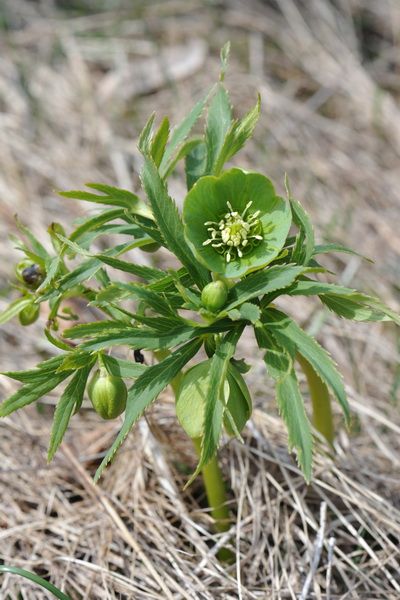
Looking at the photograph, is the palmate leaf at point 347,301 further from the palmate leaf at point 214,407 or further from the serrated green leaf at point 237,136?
the serrated green leaf at point 237,136

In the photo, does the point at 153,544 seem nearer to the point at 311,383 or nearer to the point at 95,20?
the point at 311,383

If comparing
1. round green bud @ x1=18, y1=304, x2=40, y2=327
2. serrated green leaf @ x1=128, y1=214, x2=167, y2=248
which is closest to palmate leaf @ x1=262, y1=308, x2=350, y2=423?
serrated green leaf @ x1=128, y1=214, x2=167, y2=248

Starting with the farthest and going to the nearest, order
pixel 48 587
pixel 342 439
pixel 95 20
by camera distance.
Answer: pixel 95 20, pixel 342 439, pixel 48 587

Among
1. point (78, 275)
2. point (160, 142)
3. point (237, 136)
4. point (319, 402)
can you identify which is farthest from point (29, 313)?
point (319, 402)

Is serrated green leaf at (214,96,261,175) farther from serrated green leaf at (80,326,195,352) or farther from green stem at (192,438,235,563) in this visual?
green stem at (192,438,235,563)

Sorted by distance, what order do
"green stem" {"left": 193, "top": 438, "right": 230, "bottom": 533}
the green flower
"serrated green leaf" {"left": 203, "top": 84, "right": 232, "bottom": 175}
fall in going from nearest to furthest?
the green flower < "serrated green leaf" {"left": 203, "top": 84, "right": 232, "bottom": 175} < "green stem" {"left": 193, "top": 438, "right": 230, "bottom": 533}

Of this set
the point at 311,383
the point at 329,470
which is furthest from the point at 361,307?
the point at 329,470

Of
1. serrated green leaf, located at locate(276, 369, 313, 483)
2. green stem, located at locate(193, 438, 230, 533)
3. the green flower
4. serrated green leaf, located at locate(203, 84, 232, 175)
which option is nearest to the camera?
serrated green leaf, located at locate(276, 369, 313, 483)
